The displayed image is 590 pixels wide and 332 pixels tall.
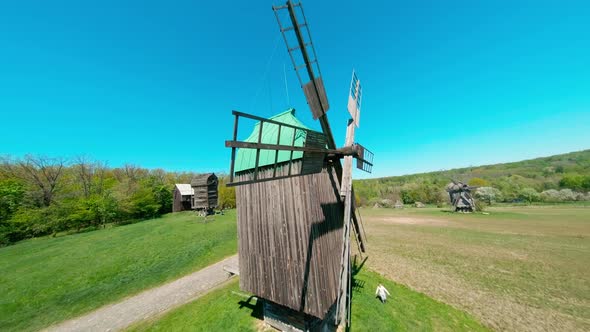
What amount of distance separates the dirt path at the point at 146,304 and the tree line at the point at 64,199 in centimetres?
2648

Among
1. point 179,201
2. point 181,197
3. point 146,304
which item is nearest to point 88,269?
point 146,304

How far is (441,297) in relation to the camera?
926 cm

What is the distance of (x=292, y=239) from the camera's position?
6.48 m

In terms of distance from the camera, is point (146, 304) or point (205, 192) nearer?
point (146, 304)

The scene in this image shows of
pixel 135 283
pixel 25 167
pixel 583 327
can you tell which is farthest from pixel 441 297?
pixel 25 167

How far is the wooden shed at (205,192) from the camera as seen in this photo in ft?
104

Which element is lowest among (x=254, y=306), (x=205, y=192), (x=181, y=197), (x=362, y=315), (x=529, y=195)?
(x=529, y=195)

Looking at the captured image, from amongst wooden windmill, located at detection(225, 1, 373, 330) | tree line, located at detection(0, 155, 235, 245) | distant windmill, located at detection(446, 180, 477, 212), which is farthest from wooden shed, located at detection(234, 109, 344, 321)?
distant windmill, located at detection(446, 180, 477, 212)

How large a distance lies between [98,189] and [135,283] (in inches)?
1471

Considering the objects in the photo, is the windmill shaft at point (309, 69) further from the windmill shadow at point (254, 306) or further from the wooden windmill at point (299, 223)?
the windmill shadow at point (254, 306)

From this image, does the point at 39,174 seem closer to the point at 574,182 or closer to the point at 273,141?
the point at 273,141

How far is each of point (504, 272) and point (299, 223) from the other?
1426 cm

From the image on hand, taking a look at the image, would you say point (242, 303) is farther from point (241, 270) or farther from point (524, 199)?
point (524, 199)

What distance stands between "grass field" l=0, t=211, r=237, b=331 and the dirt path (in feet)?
2.50
